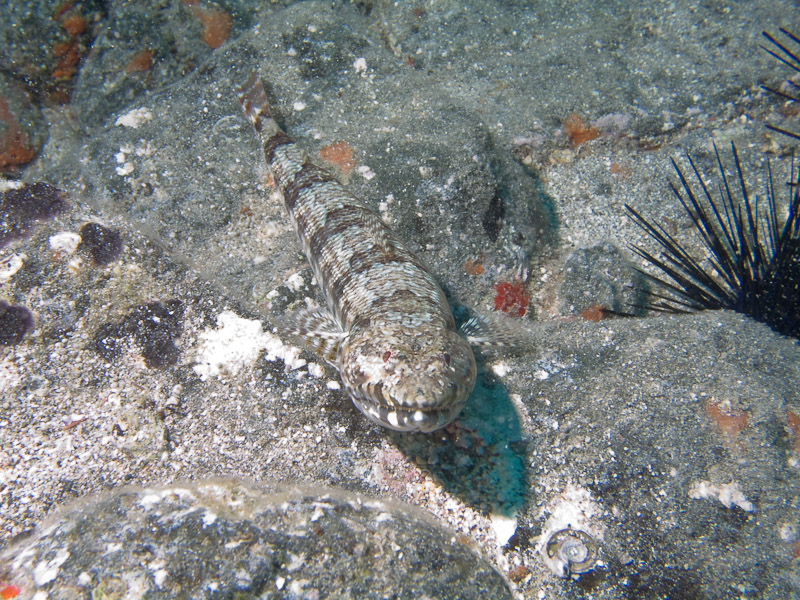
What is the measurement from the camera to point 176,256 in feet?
13.9

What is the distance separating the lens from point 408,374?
268 centimetres

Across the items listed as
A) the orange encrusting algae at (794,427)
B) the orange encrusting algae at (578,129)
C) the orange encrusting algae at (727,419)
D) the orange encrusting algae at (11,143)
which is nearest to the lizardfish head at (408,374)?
the orange encrusting algae at (727,419)

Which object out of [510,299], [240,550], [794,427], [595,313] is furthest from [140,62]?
[794,427]

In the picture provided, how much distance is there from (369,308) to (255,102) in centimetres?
358

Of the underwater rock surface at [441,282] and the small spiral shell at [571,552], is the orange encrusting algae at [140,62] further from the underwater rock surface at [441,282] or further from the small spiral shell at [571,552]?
the small spiral shell at [571,552]

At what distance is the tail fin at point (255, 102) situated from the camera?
516 cm

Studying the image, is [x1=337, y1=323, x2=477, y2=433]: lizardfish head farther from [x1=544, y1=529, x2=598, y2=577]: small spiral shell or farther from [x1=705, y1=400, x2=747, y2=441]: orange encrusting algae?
[x1=705, y1=400, x2=747, y2=441]: orange encrusting algae

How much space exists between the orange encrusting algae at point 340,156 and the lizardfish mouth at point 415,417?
317 centimetres

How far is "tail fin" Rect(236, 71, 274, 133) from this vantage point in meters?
5.16

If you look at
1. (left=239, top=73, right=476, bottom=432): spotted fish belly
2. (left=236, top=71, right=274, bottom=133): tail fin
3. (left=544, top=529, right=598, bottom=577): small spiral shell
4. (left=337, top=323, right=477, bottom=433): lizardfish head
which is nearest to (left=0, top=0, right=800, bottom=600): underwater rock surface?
(left=544, top=529, right=598, bottom=577): small spiral shell

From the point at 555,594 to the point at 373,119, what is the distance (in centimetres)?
518

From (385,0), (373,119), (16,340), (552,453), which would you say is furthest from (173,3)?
(552,453)

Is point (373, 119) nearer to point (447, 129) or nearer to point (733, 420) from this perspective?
point (447, 129)

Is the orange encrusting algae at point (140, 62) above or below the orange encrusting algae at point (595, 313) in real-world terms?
above
